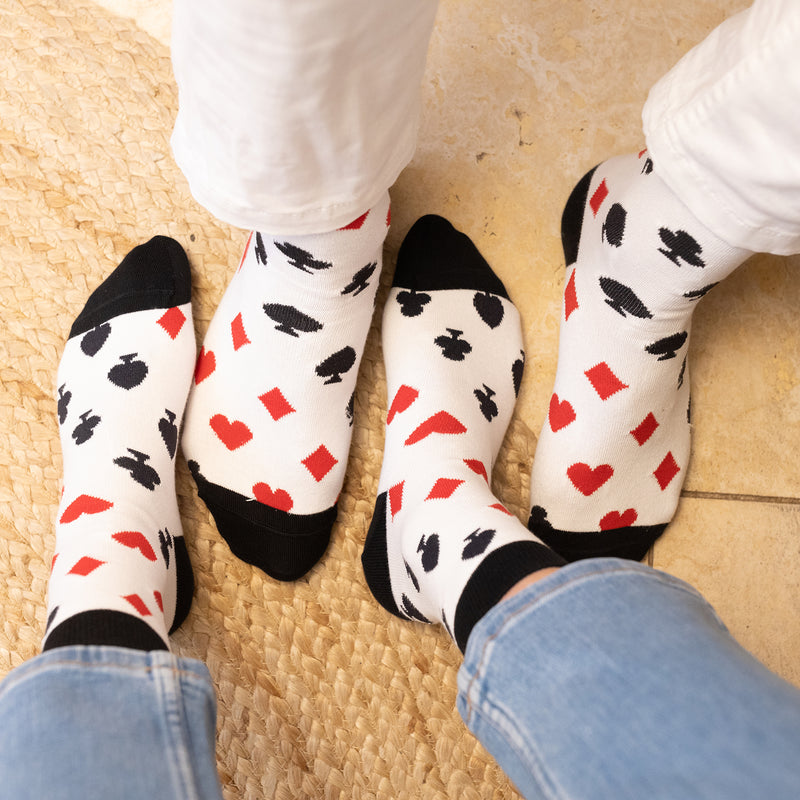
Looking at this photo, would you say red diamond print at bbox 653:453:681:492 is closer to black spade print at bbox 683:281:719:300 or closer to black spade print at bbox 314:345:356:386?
black spade print at bbox 683:281:719:300

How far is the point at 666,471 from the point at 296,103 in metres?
0.55

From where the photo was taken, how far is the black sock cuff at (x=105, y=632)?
0.48 meters

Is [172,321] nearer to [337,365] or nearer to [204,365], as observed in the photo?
[204,365]

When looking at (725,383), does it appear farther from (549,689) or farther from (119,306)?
(119,306)

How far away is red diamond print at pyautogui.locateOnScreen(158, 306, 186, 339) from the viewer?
2.64 feet

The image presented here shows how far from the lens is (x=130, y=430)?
2.50ft

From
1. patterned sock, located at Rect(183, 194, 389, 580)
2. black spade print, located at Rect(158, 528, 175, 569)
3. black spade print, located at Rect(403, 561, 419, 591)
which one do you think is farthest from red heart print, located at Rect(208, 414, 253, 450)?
black spade print, located at Rect(403, 561, 419, 591)

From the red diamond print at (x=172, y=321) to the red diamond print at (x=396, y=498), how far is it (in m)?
0.29

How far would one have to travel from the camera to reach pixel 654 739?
36cm

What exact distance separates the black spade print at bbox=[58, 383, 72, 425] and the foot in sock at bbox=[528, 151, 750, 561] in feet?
1.60

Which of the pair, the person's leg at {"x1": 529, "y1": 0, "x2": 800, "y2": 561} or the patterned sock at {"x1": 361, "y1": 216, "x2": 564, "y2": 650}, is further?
the patterned sock at {"x1": 361, "y1": 216, "x2": 564, "y2": 650}

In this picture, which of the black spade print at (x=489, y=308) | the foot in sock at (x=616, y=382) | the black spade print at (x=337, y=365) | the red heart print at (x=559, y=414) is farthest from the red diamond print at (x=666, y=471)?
the black spade print at (x=337, y=365)

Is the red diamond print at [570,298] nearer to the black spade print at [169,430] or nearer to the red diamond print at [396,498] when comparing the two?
the red diamond print at [396,498]

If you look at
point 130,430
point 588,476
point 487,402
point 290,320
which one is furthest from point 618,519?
point 130,430
